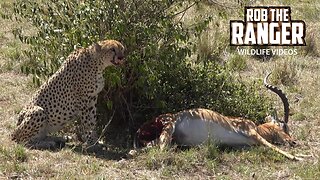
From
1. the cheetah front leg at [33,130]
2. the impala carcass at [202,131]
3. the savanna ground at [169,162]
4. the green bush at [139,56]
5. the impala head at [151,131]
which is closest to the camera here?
the savanna ground at [169,162]

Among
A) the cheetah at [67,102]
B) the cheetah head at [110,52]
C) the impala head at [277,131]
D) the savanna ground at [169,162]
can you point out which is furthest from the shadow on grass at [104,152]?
the impala head at [277,131]

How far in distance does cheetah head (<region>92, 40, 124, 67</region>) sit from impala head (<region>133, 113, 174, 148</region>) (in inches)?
32.3

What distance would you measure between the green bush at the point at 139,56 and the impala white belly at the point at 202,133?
54 cm

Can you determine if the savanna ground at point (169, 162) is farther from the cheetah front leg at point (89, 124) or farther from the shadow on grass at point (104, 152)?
the cheetah front leg at point (89, 124)

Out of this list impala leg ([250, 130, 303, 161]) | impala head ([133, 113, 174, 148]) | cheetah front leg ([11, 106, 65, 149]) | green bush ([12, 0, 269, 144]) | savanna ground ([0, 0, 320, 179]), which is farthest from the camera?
green bush ([12, 0, 269, 144])

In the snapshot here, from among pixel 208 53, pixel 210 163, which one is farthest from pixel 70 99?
pixel 208 53

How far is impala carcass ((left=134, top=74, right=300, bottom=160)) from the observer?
646cm

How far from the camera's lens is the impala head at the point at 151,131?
6.57 meters

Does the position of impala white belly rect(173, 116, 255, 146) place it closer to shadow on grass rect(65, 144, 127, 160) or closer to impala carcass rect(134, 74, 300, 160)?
impala carcass rect(134, 74, 300, 160)

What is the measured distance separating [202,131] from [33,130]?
6.04 ft

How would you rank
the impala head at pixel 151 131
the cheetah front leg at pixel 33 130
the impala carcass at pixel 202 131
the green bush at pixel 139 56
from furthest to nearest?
1. the green bush at pixel 139 56
2. the impala head at pixel 151 131
3. the impala carcass at pixel 202 131
4. the cheetah front leg at pixel 33 130

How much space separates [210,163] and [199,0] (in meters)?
2.29

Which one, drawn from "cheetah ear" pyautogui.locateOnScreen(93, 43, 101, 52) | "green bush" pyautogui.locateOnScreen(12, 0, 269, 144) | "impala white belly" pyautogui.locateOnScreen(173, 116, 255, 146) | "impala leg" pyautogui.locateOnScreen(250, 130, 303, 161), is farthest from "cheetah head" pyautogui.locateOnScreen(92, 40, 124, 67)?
"impala leg" pyautogui.locateOnScreen(250, 130, 303, 161)

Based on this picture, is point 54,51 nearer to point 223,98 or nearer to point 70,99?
point 70,99
